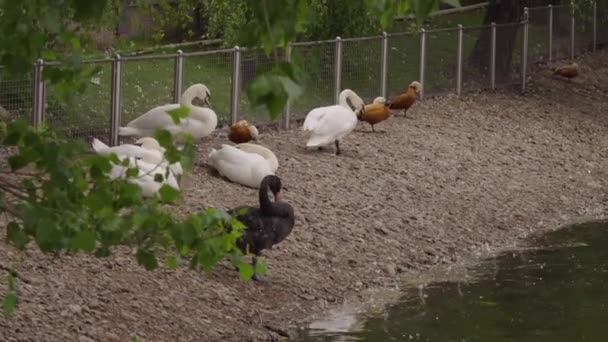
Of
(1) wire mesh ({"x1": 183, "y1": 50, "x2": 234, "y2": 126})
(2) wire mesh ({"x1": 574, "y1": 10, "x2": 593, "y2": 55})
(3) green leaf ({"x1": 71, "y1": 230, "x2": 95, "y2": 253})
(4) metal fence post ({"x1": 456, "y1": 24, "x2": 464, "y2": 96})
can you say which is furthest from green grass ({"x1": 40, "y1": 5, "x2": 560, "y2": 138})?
(3) green leaf ({"x1": 71, "y1": 230, "x2": 95, "y2": 253})

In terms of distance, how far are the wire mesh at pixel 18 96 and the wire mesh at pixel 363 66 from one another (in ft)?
20.9

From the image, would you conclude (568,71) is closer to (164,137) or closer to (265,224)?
(265,224)

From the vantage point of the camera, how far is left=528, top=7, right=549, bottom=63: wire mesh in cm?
2972

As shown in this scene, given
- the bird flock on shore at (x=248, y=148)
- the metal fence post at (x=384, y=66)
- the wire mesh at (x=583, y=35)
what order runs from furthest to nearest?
the wire mesh at (x=583, y=35)
the metal fence post at (x=384, y=66)
the bird flock on shore at (x=248, y=148)

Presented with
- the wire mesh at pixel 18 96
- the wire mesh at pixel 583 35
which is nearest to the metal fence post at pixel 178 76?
the wire mesh at pixel 18 96

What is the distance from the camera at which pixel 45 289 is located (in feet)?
40.9

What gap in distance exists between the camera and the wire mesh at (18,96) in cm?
1722

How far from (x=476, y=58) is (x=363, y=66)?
4.36m

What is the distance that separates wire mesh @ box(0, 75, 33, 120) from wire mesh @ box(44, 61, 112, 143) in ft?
0.84

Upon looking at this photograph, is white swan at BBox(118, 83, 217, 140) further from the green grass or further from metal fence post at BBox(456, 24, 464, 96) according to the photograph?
metal fence post at BBox(456, 24, 464, 96)

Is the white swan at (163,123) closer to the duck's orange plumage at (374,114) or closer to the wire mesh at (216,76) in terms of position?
the wire mesh at (216,76)

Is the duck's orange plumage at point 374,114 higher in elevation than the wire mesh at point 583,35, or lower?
lower

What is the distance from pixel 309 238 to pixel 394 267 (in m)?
0.92

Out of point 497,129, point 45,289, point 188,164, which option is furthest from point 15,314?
point 497,129
